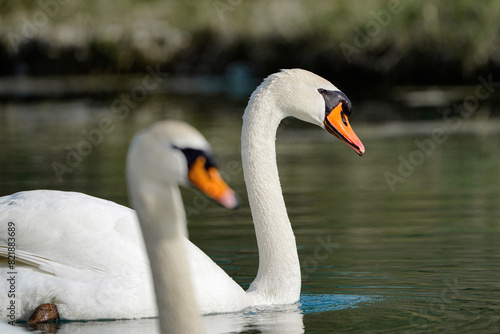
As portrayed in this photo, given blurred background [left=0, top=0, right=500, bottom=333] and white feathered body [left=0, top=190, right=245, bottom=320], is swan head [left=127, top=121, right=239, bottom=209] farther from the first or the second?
white feathered body [left=0, top=190, right=245, bottom=320]

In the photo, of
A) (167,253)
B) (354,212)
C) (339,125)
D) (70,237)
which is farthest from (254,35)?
(167,253)

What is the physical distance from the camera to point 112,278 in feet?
21.3

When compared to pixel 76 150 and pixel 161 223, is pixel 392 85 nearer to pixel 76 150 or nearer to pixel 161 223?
pixel 76 150

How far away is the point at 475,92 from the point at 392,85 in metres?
3.66

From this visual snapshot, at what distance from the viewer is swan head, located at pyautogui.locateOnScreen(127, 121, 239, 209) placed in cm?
400

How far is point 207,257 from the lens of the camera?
22.3 feet

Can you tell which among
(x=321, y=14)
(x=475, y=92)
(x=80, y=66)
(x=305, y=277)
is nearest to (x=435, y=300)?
(x=305, y=277)

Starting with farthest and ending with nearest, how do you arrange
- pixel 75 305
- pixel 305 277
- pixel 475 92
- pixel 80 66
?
pixel 80 66 < pixel 475 92 < pixel 305 277 < pixel 75 305

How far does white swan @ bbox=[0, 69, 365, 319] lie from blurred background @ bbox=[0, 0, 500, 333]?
0.77ft

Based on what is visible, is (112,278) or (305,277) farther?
(305,277)

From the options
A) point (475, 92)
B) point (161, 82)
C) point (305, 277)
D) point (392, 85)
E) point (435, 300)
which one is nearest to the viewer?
point (435, 300)

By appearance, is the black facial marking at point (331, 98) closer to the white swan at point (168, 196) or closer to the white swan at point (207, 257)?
the white swan at point (207, 257)

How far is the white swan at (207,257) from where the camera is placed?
21.3ft

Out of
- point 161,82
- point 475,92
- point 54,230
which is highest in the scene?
point 161,82
